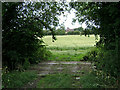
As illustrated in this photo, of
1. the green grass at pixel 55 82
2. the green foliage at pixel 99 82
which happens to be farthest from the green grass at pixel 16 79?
the green foliage at pixel 99 82

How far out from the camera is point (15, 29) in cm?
516

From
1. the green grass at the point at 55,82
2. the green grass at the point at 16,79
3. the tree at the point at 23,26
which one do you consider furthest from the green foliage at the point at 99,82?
the tree at the point at 23,26

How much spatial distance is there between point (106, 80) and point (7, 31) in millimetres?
3504

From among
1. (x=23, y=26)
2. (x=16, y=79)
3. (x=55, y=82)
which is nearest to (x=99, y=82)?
(x=55, y=82)

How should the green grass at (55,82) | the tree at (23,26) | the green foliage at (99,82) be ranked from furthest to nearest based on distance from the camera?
the tree at (23,26), the green grass at (55,82), the green foliage at (99,82)

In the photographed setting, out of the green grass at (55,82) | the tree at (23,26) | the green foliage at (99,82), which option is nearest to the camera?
the green foliage at (99,82)

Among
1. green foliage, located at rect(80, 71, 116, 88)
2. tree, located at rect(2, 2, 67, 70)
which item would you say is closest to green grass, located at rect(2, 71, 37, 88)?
tree, located at rect(2, 2, 67, 70)

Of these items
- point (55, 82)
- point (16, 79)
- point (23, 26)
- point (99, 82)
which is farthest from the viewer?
point (23, 26)

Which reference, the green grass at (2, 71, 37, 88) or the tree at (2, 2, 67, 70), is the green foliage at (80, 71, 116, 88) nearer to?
the green grass at (2, 71, 37, 88)

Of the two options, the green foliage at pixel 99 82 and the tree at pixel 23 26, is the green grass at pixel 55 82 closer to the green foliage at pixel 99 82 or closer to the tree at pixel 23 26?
the green foliage at pixel 99 82

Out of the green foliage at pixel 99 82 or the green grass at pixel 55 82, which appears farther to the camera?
the green grass at pixel 55 82

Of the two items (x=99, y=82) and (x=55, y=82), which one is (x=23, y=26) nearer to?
(x=55, y=82)

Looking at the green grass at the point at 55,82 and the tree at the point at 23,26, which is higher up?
the tree at the point at 23,26

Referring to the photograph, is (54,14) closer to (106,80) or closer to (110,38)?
(110,38)
